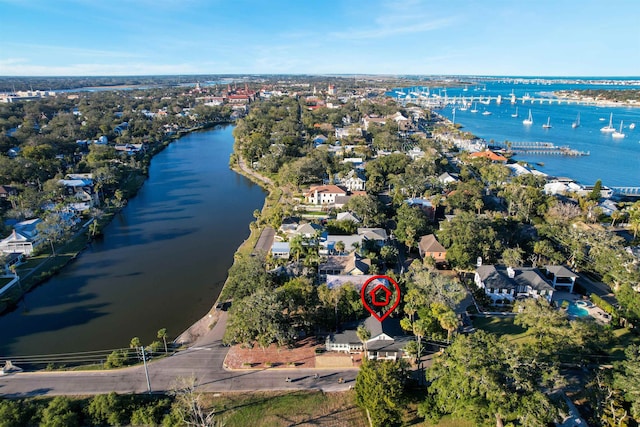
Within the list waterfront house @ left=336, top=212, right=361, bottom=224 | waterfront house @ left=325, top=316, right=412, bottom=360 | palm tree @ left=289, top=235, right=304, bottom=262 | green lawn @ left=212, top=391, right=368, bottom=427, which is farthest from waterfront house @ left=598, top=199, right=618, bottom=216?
green lawn @ left=212, top=391, right=368, bottom=427

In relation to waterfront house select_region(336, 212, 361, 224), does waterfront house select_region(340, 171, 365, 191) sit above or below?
above

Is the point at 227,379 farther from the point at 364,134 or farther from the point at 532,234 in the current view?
the point at 364,134

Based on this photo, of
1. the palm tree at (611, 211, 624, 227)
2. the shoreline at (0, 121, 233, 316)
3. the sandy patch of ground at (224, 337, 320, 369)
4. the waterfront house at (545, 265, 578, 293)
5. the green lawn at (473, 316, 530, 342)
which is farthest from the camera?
the palm tree at (611, 211, 624, 227)

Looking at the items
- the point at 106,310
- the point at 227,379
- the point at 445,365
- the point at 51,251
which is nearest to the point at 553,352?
the point at 445,365

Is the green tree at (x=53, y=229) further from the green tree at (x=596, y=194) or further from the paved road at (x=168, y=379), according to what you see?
the green tree at (x=596, y=194)

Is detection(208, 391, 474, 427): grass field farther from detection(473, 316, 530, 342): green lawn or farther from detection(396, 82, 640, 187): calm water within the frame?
detection(396, 82, 640, 187): calm water

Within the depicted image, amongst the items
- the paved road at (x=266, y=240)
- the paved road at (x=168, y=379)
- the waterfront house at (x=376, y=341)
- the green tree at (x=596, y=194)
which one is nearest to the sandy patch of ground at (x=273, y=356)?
the paved road at (x=168, y=379)
